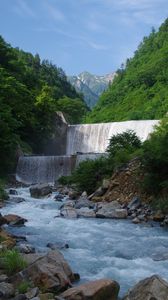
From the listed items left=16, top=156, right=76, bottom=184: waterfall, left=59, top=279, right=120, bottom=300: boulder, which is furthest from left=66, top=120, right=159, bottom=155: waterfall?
left=59, top=279, right=120, bottom=300: boulder

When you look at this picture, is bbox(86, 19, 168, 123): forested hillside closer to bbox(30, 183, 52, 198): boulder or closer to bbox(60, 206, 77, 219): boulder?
bbox(30, 183, 52, 198): boulder

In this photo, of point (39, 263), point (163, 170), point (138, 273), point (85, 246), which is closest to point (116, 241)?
point (85, 246)

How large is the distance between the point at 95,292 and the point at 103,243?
488 centimetres

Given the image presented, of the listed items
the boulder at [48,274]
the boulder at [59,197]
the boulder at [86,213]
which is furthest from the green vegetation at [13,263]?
the boulder at [59,197]

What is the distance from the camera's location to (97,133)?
43688 mm

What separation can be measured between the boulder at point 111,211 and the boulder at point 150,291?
9.19 metres

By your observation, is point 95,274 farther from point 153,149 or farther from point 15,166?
point 15,166

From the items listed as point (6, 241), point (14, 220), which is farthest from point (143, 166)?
point (6, 241)

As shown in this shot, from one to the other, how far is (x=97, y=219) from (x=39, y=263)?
795 cm

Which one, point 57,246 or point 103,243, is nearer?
point 57,246

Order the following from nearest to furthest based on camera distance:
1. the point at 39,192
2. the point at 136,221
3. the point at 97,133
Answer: the point at 136,221, the point at 39,192, the point at 97,133

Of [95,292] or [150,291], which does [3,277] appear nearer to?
[95,292]

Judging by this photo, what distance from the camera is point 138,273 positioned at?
9.11m

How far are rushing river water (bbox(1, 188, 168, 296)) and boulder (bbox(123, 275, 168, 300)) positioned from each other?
0.92 meters
